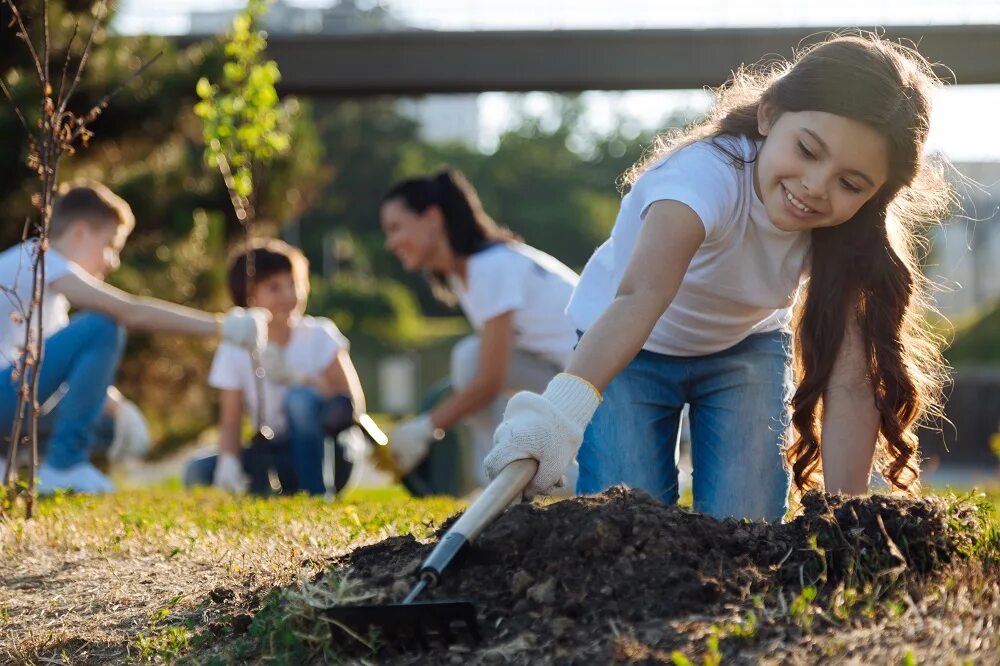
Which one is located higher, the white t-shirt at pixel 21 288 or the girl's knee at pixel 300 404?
the white t-shirt at pixel 21 288

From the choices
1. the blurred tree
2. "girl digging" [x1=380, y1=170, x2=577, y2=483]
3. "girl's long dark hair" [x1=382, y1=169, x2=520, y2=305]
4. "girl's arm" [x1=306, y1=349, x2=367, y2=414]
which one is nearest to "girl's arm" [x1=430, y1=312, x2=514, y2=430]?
"girl digging" [x1=380, y1=170, x2=577, y2=483]

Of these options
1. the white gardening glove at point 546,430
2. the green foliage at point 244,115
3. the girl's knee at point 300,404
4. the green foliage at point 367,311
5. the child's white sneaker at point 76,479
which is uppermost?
the green foliage at point 244,115

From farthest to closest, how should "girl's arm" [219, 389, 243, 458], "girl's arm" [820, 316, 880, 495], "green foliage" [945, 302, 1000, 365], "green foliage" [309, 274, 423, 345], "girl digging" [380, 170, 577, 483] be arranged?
"green foliage" [309, 274, 423, 345], "green foliage" [945, 302, 1000, 365], "girl's arm" [219, 389, 243, 458], "girl digging" [380, 170, 577, 483], "girl's arm" [820, 316, 880, 495]

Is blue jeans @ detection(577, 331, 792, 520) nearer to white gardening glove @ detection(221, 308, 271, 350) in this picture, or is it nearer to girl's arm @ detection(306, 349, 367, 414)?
white gardening glove @ detection(221, 308, 271, 350)

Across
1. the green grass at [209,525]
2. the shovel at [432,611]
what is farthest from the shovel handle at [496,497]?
the green grass at [209,525]

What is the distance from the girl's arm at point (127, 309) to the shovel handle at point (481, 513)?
3659 millimetres

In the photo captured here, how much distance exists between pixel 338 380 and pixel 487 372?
3.87ft

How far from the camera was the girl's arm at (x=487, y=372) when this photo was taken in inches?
239

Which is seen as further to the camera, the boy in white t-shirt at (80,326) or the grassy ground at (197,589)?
the boy in white t-shirt at (80,326)

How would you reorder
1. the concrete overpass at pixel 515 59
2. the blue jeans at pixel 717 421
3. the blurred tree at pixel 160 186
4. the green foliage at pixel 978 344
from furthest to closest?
the green foliage at pixel 978 344
the concrete overpass at pixel 515 59
the blurred tree at pixel 160 186
the blue jeans at pixel 717 421

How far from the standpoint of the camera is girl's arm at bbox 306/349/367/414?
689 cm

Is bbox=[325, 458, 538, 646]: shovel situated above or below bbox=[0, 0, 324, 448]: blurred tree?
below

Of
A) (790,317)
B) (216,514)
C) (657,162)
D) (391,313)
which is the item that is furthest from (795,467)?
(391,313)

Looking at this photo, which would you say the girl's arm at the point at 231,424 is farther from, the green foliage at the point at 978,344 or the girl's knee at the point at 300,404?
the green foliage at the point at 978,344
